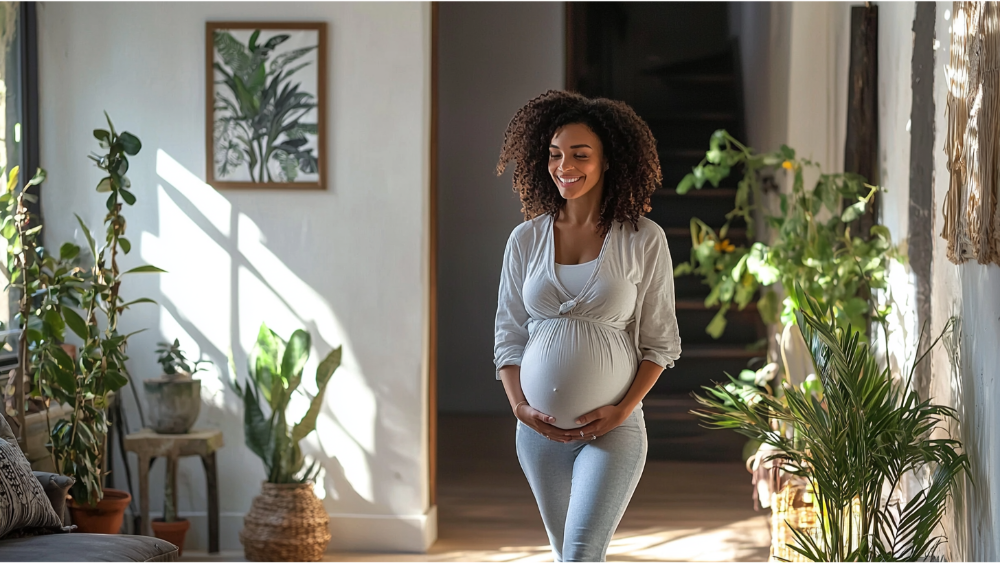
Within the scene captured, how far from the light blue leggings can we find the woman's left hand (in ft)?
0.08

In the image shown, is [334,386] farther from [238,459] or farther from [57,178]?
[57,178]

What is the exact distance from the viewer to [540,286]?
85.1 inches

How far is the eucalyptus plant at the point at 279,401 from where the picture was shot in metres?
3.64

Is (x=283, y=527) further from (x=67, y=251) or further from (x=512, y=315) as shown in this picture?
(x=512, y=315)

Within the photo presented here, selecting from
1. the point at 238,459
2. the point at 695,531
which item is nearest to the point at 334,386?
the point at 238,459

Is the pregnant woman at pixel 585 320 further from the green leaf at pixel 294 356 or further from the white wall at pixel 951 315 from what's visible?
the green leaf at pixel 294 356

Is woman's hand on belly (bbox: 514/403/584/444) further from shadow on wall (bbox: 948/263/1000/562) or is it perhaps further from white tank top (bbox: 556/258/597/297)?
shadow on wall (bbox: 948/263/1000/562)

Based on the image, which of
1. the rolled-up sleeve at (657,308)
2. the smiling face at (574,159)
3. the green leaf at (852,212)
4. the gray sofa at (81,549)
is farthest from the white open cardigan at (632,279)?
the green leaf at (852,212)

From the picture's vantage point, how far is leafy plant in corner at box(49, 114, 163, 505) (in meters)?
3.32

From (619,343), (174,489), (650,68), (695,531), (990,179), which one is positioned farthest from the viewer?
(650,68)

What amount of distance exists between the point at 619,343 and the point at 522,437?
0.98 ft

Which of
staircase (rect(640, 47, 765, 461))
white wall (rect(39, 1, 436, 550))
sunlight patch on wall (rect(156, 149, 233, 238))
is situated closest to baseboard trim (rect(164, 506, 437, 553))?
white wall (rect(39, 1, 436, 550))

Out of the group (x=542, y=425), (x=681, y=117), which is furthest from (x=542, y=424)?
(x=681, y=117)

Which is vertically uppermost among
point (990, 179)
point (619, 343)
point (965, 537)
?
point (990, 179)
